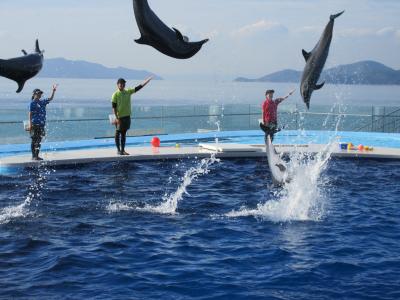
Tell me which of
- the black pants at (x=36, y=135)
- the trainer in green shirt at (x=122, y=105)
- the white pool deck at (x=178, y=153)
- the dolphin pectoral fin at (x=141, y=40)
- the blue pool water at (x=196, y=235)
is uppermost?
the dolphin pectoral fin at (x=141, y=40)

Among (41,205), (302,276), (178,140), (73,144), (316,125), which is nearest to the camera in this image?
(302,276)

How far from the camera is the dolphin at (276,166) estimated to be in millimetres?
9836

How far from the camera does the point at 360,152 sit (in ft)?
49.7

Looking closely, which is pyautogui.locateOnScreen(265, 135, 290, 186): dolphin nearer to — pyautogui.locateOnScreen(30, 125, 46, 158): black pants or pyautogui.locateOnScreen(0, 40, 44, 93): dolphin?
pyautogui.locateOnScreen(0, 40, 44, 93): dolphin

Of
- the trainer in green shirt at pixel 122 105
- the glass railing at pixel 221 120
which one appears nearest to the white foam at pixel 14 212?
the trainer in green shirt at pixel 122 105

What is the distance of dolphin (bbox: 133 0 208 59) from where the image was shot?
498cm

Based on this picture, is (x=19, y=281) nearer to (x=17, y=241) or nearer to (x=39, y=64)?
(x=17, y=241)

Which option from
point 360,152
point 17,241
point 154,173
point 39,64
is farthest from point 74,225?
point 360,152

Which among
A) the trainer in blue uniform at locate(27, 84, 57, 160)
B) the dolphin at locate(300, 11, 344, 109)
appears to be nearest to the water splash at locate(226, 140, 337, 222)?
the dolphin at locate(300, 11, 344, 109)

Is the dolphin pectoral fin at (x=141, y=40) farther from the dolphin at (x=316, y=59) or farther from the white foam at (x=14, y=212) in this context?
the white foam at (x=14, y=212)

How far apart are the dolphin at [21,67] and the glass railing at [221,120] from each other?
591 inches

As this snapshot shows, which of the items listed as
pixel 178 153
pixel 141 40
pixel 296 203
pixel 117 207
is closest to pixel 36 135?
pixel 178 153

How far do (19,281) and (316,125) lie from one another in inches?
732

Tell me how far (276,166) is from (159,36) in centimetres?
527
